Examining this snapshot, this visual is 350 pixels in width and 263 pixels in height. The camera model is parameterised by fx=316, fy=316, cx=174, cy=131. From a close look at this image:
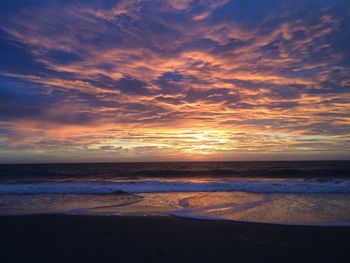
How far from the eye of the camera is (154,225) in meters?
9.03

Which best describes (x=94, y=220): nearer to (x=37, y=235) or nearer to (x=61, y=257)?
(x=37, y=235)

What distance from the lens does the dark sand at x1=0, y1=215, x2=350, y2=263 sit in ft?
20.4

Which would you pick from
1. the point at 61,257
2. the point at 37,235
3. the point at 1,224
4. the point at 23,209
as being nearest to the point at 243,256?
the point at 61,257

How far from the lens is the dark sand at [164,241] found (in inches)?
244

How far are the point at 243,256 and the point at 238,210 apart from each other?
17.6ft

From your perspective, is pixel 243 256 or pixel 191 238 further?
pixel 191 238

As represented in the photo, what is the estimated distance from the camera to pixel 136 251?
6.61 meters

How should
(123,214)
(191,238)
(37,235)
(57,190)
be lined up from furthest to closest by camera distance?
A: (57,190) → (123,214) → (37,235) → (191,238)

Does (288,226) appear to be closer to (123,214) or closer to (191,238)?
(191,238)

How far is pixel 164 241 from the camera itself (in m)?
7.40

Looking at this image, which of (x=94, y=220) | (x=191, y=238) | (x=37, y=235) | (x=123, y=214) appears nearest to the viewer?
(x=191, y=238)

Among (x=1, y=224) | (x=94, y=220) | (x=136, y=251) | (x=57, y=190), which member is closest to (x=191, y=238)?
(x=136, y=251)

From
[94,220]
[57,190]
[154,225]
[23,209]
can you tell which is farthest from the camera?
[57,190]

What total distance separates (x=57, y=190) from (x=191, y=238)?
613 inches
